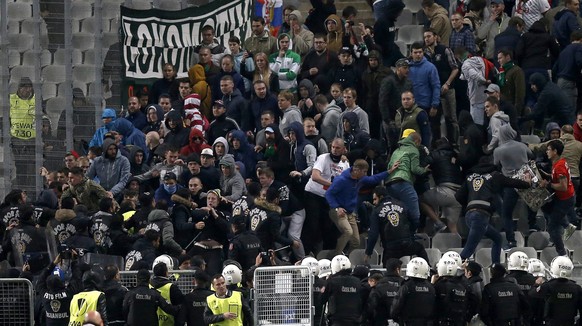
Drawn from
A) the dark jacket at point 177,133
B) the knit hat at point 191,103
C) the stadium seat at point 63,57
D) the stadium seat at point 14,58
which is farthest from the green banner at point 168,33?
the stadium seat at point 14,58

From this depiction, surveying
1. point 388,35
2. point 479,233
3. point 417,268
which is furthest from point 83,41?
point 417,268

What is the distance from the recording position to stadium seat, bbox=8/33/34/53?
40.4 meters

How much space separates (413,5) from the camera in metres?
40.6

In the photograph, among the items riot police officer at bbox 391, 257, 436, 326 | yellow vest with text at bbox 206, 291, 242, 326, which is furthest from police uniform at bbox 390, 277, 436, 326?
yellow vest with text at bbox 206, 291, 242, 326

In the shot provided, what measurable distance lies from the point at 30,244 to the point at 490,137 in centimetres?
636

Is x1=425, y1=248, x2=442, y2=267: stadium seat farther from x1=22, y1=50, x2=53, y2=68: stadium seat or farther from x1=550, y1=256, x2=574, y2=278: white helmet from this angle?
x1=22, y1=50, x2=53, y2=68: stadium seat

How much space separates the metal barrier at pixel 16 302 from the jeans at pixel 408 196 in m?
4.99

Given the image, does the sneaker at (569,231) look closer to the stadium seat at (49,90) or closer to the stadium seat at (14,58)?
the stadium seat at (49,90)

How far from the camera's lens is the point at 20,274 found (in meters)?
34.5

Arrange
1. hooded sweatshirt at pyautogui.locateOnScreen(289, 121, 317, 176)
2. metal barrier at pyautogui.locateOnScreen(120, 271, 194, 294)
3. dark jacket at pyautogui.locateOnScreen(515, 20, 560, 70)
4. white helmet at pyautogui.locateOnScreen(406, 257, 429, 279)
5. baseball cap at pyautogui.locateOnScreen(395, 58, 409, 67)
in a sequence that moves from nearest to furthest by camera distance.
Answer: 1. white helmet at pyautogui.locateOnScreen(406, 257, 429, 279)
2. metal barrier at pyautogui.locateOnScreen(120, 271, 194, 294)
3. hooded sweatshirt at pyautogui.locateOnScreen(289, 121, 317, 176)
4. baseball cap at pyautogui.locateOnScreen(395, 58, 409, 67)
5. dark jacket at pyautogui.locateOnScreen(515, 20, 560, 70)

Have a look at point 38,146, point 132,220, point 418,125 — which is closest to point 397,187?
point 418,125

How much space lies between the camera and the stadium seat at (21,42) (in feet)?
132

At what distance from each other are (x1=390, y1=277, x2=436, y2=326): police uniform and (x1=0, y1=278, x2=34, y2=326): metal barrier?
4.63 metres

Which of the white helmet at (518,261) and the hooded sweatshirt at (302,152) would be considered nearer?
the white helmet at (518,261)
